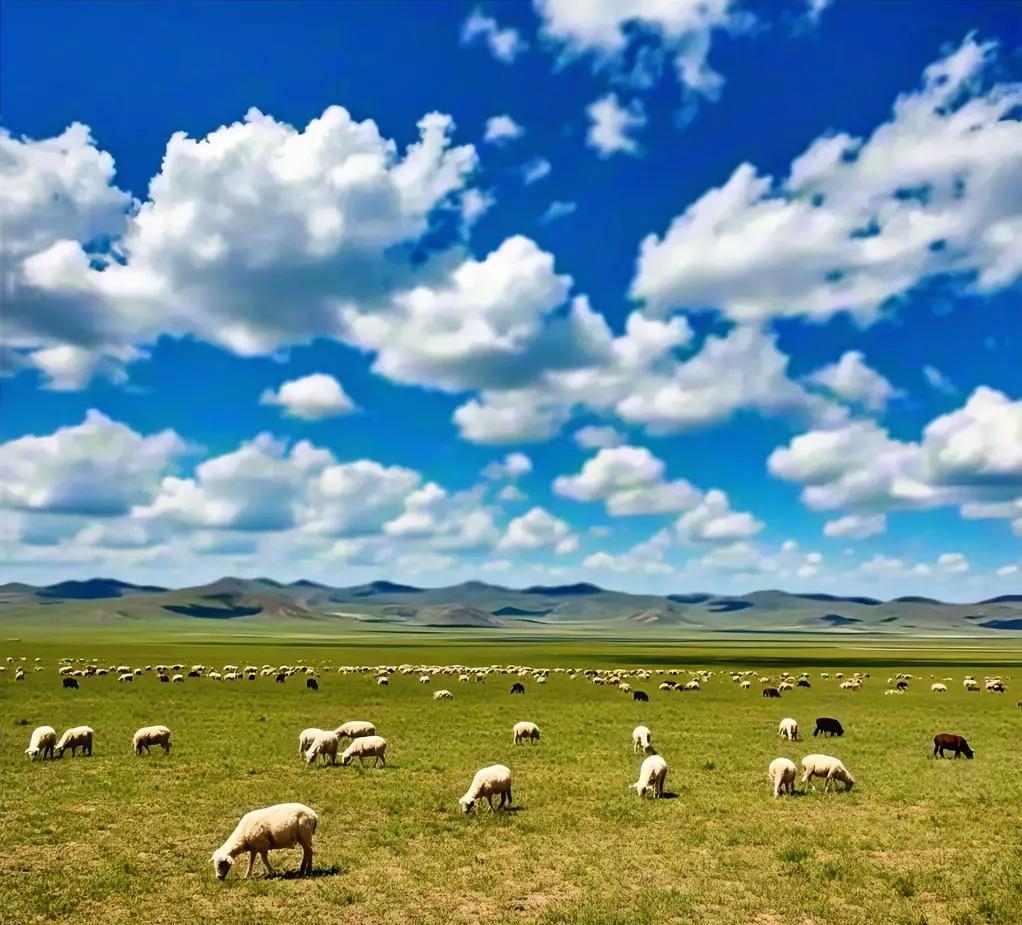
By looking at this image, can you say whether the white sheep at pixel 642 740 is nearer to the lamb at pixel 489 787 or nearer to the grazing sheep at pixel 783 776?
the grazing sheep at pixel 783 776

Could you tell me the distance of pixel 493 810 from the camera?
74.7 feet

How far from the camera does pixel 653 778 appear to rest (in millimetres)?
24625

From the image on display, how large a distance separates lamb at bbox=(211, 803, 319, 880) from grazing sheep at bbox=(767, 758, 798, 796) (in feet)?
48.3

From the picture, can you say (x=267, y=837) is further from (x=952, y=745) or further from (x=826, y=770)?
(x=952, y=745)

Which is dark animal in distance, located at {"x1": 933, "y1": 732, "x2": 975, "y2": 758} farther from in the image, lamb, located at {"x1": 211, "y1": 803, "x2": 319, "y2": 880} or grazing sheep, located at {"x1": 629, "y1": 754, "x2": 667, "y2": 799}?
lamb, located at {"x1": 211, "y1": 803, "x2": 319, "y2": 880}

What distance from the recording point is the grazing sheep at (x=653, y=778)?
2452cm

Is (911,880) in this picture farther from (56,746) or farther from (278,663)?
(278,663)

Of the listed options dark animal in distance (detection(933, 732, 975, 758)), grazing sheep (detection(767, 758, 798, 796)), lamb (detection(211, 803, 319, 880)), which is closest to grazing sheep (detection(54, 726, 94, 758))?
lamb (detection(211, 803, 319, 880))

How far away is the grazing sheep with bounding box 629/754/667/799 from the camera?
2452cm

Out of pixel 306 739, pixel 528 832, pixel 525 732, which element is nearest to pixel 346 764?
pixel 306 739

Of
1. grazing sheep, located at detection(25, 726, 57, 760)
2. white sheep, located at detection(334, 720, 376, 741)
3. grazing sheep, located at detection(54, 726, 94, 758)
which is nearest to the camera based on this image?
grazing sheep, located at detection(25, 726, 57, 760)

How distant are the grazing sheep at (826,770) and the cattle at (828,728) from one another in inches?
538

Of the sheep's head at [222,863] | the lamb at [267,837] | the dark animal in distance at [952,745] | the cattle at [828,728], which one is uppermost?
the lamb at [267,837]

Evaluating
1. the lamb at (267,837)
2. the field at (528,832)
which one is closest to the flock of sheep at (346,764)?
the lamb at (267,837)
